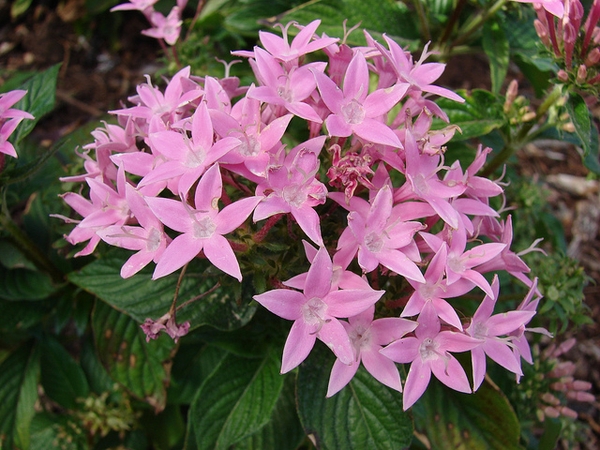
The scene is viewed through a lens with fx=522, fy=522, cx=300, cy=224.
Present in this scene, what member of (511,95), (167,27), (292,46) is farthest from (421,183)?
(167,27)

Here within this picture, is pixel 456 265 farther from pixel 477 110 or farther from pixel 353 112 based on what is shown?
pixel 477 110

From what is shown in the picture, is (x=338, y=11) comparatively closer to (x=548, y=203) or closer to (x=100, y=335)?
(x=100, y=335)

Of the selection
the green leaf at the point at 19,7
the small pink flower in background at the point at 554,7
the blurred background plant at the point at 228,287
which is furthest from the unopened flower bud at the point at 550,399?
the green leaf at the point at 19,7

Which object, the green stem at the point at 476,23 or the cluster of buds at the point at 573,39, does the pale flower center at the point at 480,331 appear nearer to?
the cluster of buds at the point at 573,39

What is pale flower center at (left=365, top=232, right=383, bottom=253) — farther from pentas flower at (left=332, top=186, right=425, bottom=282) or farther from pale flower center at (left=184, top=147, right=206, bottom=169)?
pale flower center at (left=184, top=147, right=206, bottom=169)

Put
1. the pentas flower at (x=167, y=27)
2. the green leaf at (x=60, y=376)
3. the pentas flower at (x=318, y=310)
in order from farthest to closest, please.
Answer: the green leaf at (x=60, y=376), the pentas flower at (x=167, y=27), the pentas flower at (x=318, y=310)

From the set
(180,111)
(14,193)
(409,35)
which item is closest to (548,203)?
(409,35)
